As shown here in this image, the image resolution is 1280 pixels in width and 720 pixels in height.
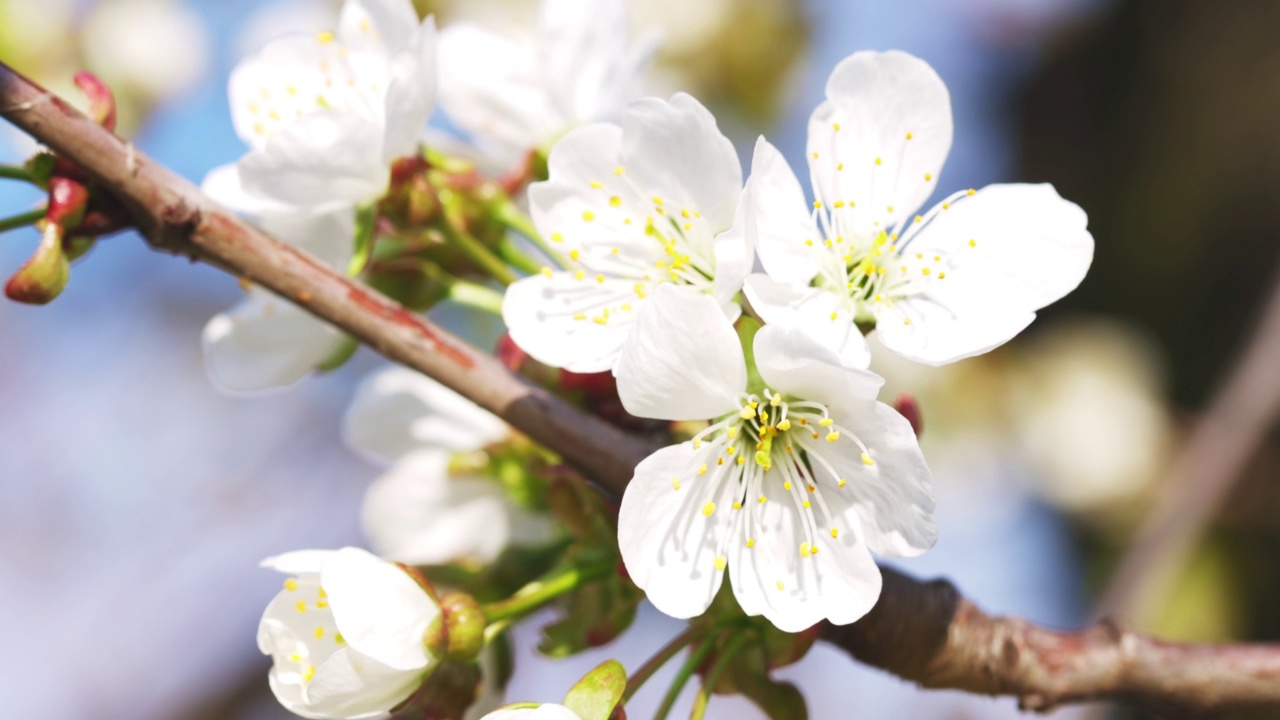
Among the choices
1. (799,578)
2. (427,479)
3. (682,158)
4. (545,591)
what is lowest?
(427,479)

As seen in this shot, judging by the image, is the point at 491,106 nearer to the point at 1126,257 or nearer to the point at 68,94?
the point at 68,94

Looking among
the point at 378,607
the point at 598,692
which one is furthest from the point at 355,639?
the point at 598,692

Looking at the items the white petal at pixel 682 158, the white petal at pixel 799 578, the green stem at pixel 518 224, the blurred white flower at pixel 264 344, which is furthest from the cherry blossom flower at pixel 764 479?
the blurred white flower at pixel 264 344

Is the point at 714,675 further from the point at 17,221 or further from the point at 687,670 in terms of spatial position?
the point at 17,221

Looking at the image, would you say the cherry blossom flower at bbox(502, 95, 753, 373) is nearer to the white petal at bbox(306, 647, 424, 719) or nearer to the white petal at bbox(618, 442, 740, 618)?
the white petal at bbox(618, 442, 740, 618)

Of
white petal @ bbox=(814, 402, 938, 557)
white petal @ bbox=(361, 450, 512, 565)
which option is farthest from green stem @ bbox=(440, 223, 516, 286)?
white petal @ bbox=(814, 402, 938, 557)
